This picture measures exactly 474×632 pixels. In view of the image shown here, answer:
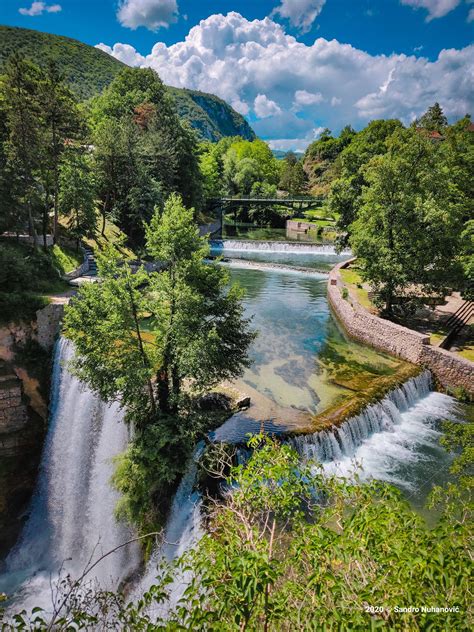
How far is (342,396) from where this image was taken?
1842 cm

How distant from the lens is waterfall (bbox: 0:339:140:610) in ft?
42.5

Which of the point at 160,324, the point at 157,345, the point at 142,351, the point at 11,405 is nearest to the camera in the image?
the point at 160,324

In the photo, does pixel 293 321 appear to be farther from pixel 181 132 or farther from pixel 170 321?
pixel 181 132

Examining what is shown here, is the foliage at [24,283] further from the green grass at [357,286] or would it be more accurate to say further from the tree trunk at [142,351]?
the green grass at [357,286]

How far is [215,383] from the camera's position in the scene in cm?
1417

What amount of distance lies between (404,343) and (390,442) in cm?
813

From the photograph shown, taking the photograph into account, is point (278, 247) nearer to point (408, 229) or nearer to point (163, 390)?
point (408, 229)

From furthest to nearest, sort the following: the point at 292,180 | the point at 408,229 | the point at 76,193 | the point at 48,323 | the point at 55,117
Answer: the point at 292,180, the point at 76,193, the point at 55,117, the point at 408,229, the point at 48,323

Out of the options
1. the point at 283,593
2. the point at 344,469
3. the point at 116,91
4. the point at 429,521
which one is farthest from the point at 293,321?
the point at 116,91

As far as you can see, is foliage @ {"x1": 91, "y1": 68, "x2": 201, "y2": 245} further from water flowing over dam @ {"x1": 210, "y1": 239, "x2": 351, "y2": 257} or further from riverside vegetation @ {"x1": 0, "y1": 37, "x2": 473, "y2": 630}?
water flowing over dam @ {"x1": 210, "y1": 239, "x2": 351, "y2": 257}

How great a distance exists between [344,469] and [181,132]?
160 ft

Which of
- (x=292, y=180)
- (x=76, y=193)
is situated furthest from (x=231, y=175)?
(x=76, y=193)

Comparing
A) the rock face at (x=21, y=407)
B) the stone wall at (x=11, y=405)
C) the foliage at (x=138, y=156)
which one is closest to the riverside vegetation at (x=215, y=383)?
the foliage at (x=138, y=156)

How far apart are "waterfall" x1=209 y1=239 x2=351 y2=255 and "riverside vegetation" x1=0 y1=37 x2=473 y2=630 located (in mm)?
14620
